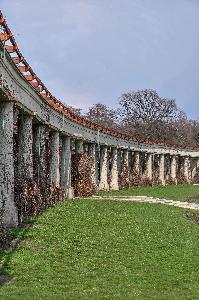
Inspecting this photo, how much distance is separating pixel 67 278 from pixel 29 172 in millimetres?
8087

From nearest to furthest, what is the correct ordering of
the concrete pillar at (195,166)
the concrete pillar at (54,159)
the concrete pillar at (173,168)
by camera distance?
1. the concrete pillar at (54,159)
2. the concrete pillar at (173,168)
3. the concrete pillar at (195,166)

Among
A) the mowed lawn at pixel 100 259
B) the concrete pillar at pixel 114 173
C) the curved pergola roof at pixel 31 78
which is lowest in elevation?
the mowed lawn at pixel 100 259

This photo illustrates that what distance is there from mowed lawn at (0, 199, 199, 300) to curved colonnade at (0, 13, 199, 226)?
6.88 feet

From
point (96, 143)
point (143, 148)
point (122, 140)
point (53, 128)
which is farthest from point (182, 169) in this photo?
point (53, 128)

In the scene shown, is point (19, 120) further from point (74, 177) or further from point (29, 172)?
point (74, 177)

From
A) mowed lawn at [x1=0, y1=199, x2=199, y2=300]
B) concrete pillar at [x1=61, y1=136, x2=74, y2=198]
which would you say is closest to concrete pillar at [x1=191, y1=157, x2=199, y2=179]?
concrete pillar at [x1=61, y1=136, x2=74, y2=198]

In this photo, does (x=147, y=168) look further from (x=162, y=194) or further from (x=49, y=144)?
(x=49, y=144)

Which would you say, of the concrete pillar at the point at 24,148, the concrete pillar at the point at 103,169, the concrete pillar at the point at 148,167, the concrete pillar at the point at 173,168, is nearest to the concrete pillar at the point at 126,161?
the concrete pillar at the point at 103,169

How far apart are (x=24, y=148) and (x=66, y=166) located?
990 cm

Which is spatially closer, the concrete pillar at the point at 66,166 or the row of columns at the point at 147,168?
the concrete pillar at the point at 66,166

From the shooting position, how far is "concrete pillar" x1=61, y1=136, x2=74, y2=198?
1057 inches

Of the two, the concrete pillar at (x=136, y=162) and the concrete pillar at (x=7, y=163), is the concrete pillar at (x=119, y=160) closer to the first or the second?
the concrete pillar at (x=136, y=162)

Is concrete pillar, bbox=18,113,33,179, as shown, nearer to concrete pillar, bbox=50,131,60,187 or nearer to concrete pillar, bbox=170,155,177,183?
concrete pillar, bbox=50,131,60,187

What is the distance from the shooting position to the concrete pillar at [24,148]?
17.2 m
